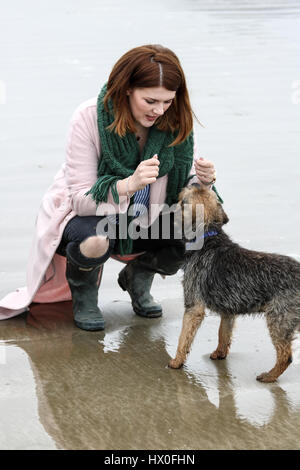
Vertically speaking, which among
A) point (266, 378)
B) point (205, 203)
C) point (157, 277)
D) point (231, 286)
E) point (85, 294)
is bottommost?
point (157, 277)

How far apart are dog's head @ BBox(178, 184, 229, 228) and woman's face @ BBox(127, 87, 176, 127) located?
1.44ft

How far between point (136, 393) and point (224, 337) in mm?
640

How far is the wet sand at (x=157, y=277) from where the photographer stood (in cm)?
345

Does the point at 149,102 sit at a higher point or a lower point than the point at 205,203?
higher

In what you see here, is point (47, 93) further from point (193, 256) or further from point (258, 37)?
point (193, 256)

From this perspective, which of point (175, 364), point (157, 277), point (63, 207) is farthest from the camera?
point (157, 277)

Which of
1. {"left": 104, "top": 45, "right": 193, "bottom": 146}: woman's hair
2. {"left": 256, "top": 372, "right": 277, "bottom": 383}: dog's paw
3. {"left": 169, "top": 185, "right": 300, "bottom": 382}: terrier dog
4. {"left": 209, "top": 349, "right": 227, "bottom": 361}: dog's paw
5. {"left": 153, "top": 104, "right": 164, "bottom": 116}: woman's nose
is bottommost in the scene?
{"left": 209, "top": 349, "right": 227, "bottom": 361}: dog's paw

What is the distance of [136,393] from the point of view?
373 cm

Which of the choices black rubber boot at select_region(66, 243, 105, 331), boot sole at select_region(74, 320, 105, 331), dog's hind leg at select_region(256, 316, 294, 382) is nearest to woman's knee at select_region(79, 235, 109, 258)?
black rubber boot at select_region(66, 243, 105, 331)

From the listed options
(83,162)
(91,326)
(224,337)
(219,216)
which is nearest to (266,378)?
(224,337)

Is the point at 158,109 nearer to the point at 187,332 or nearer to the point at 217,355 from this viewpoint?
the point at 187,332

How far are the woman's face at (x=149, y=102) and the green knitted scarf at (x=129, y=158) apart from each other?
0.12 meters

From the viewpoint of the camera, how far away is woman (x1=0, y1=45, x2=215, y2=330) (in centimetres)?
412

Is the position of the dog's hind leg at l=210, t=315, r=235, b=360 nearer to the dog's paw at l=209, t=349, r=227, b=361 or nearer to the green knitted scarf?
the dog's paw at l=209, t=349, r=227, b=361
